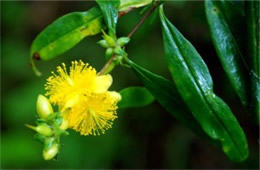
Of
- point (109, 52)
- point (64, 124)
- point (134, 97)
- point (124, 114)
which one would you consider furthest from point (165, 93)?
point (124, 114)

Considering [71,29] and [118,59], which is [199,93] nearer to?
[118,59]

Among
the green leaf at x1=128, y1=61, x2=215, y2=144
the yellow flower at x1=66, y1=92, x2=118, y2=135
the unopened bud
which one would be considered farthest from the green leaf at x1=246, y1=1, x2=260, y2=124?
the unopened bud

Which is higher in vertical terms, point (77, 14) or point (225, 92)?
point (77, 14)

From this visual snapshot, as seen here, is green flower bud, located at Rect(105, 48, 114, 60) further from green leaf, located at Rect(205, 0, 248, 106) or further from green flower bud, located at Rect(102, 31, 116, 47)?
green leaf, located at Rect(205, 0, 248, 106)

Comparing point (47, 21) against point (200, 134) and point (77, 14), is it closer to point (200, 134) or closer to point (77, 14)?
point (77, 14)

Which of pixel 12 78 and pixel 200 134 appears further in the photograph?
pixel 12 78

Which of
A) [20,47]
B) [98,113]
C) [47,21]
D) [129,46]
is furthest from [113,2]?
[47,21]
